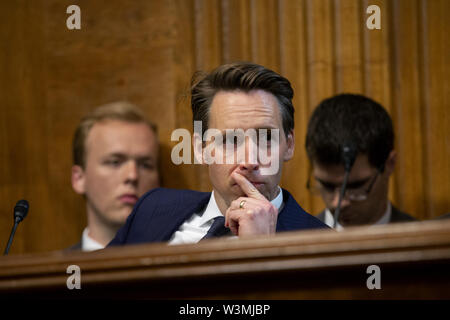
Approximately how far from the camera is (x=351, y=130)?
7.84ft

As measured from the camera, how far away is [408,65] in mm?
2566

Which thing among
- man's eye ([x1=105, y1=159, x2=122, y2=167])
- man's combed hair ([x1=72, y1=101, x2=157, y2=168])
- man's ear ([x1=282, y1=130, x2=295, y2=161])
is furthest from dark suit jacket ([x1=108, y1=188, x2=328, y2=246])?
man's combed hair ([x1=72, y1=101, x2=157, y2=168])

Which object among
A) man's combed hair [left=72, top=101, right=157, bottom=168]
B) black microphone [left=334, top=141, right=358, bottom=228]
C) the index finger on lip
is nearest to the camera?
the index finger on lip

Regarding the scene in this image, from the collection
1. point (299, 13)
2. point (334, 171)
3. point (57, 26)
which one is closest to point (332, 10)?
point (299, 13)

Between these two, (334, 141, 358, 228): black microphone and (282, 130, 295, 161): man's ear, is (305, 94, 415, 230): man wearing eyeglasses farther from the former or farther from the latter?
Result: (282, 130, 295, 161): man's ear

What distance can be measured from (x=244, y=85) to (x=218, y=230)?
381mm

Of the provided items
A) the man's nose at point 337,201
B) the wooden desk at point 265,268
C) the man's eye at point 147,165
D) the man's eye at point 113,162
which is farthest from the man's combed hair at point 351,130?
the wooden desk at point 265,268

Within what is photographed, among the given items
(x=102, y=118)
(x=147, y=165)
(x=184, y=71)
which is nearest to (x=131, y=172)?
(x=147, y=165)

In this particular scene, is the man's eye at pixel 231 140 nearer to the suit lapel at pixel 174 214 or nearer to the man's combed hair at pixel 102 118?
the suit lapel at pixel 174 214

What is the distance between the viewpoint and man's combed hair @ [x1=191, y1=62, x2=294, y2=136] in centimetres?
159

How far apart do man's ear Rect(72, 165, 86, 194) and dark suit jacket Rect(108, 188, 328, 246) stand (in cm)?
101

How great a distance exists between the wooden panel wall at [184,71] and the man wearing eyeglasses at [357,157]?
0.44 ft

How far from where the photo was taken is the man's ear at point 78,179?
9.20ft

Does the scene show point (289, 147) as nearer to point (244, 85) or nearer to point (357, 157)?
point (244, 85)
